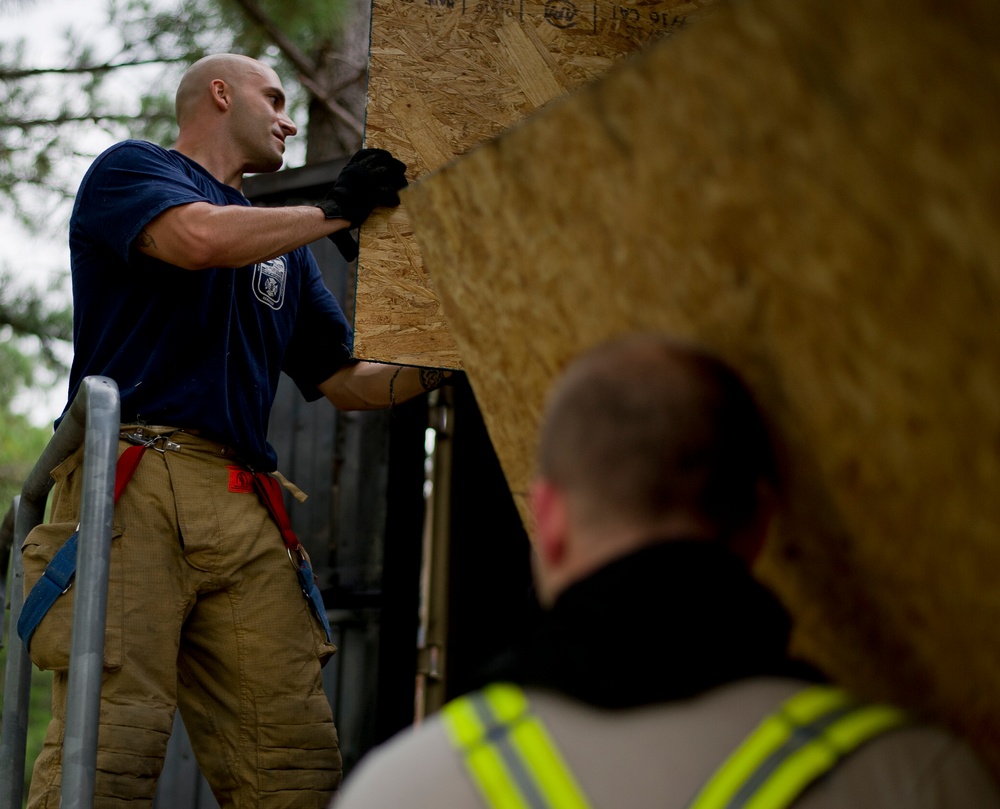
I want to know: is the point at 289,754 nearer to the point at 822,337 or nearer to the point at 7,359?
the point at 822,337

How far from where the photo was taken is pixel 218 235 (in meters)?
2.97

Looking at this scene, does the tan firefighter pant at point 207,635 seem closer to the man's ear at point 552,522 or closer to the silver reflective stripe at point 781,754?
the man's ear at point 552,522

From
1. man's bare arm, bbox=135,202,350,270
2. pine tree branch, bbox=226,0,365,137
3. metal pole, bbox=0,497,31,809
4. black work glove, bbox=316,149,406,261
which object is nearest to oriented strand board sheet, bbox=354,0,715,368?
black work glove, bbox=316,149,406,261

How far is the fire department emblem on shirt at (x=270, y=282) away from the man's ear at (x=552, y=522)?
2.23 meters

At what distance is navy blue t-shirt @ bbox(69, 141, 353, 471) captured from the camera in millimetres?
3062

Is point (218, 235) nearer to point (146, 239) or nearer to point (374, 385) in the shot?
point (146, 239)

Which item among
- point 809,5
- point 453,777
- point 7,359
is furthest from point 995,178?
point 7,359

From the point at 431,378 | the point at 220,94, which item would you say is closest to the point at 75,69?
the point at 220,94

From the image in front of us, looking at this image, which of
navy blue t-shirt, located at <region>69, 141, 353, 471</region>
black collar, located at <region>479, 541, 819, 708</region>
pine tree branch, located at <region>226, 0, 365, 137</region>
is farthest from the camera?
pine tree branch, located at <region>226, 0, 365, 137</region>

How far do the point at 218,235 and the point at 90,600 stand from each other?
1.07 meters

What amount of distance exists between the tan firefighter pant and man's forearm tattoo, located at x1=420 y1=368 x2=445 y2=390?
612mm

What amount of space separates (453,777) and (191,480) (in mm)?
2037

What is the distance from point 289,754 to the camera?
121 inches

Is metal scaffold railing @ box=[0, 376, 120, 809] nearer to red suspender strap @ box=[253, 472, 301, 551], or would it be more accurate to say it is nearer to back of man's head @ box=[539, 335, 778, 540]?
red suspender strap @ box=[253, 472, 301, 551]
